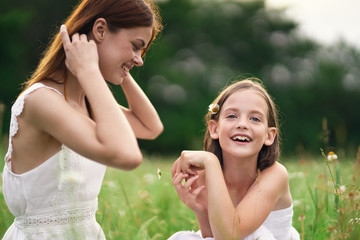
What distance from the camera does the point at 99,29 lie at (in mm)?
2457

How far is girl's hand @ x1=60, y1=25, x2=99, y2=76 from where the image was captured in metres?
2.20

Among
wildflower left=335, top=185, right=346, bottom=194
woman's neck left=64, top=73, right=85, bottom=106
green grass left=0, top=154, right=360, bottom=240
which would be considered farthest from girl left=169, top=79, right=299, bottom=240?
woman's neck left=64, top=73, right=85, bottom=106

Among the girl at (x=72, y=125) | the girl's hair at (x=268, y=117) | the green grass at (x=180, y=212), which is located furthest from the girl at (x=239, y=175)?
the girl at (x=72, y=125)

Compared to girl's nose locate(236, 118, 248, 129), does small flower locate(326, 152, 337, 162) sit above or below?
below

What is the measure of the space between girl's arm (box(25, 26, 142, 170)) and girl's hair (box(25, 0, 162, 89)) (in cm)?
25

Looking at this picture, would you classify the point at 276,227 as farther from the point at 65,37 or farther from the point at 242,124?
the point at 65,37

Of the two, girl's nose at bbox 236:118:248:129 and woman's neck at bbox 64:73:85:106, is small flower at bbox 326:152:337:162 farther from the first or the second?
woman's neck at bbox 64:73:85:106

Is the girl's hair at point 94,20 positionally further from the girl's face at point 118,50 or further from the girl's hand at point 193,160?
the girl's hand at point 193,160

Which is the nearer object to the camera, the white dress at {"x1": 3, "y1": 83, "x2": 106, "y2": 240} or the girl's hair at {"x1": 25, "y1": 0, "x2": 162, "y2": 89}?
the white dress at {"x1": 3, "y1": 83, "x2": 106, "y2": 240}

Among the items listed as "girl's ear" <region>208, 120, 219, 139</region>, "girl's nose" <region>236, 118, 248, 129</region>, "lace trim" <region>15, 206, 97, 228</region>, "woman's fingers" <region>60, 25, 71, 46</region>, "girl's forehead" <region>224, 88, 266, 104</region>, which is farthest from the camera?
"girl's ear" <region>208, 120, 219, 139</region>

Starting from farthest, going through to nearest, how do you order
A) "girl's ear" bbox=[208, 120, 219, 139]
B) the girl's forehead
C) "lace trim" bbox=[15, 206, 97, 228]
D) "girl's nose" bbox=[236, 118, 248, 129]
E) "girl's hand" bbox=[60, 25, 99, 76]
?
"girl's ear" bbox=[208, 120, 219, 139]
the girl's forehead
"girl's nose" bbox=[236, 118, 248, 129]
"lace trim" bbox=[15, 206, 97, 228]
"girl's hand" bbox=[60, 25, 99, 76]

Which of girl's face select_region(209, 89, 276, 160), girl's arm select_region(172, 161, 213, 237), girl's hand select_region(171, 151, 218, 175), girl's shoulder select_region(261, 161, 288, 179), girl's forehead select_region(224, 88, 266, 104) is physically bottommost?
girl's arm select_region(172, 161, 213, 237)

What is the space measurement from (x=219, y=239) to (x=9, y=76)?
62.8 ft

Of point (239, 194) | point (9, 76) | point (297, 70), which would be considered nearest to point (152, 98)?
point (9, 76)
